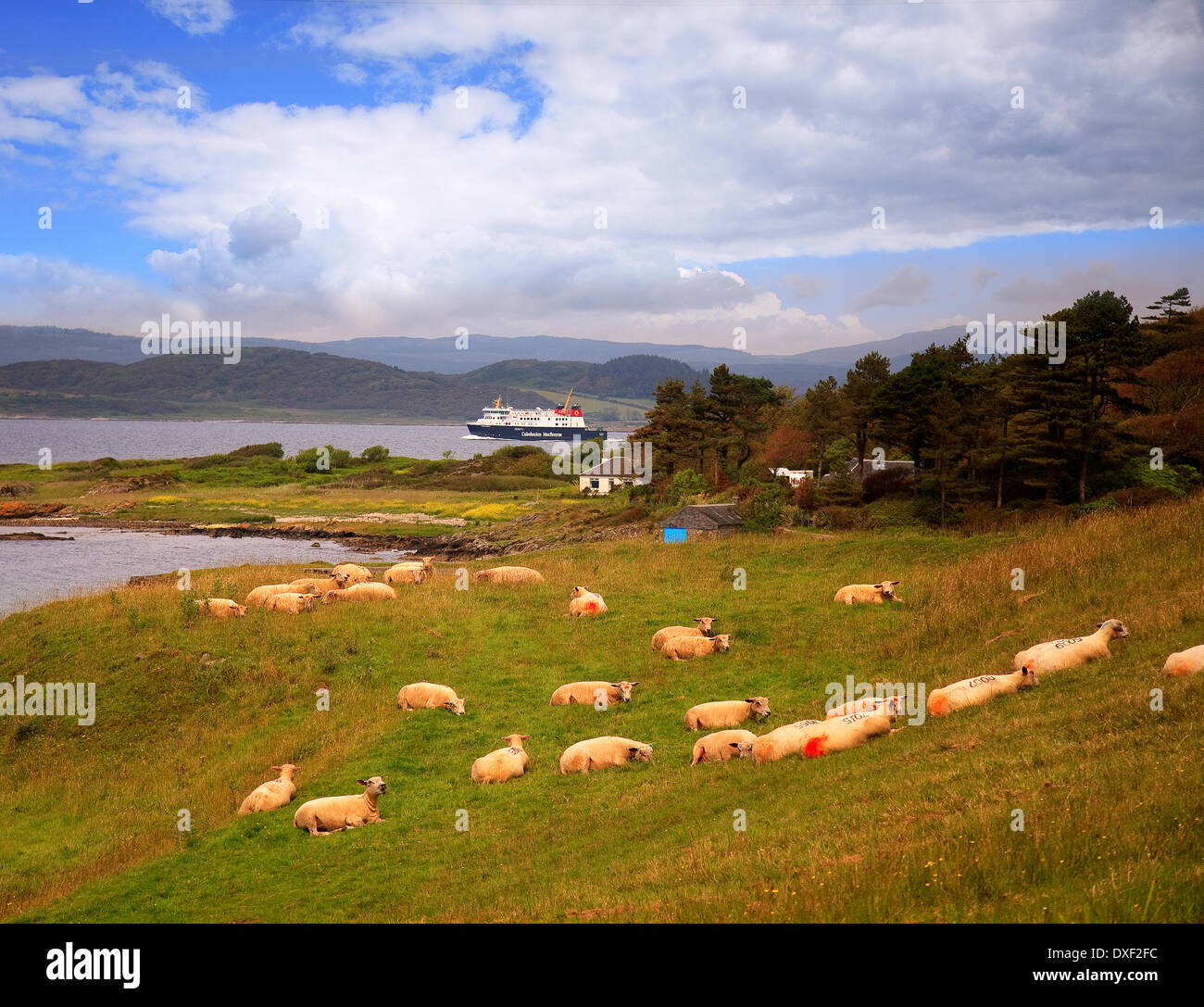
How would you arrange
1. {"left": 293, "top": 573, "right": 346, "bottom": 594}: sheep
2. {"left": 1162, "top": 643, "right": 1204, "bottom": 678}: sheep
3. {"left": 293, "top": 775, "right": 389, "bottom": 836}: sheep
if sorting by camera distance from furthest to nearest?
1. {"left": 293, "top": 573, "right": 346, "bottom": 594}: sheep
2. {"left": 293, "top": 775, "right": 389, "bottom": 836}: sheep
3. {"left": 1162, "top": 643, "right": 1204, "bottom": 678}: sheep

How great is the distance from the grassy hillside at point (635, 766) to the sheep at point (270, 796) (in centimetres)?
28

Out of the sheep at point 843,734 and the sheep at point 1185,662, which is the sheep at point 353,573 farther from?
the sheep at point 1185,662

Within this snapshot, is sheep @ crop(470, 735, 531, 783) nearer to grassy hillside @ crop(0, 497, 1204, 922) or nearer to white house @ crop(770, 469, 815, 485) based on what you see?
grassy hillside @ crop(0, 497, 1204, 922)

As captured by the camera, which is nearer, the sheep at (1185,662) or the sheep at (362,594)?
the sheep at (1185,662)

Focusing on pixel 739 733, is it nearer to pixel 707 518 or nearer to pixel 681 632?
pixel 681 632

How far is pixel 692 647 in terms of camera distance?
22.7 metres

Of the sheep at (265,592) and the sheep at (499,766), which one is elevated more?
the sheep at (265,592)

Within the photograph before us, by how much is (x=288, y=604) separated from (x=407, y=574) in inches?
289

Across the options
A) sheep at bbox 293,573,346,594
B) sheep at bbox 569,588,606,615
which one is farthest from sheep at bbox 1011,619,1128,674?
sheep at bbox 293,573,346,594

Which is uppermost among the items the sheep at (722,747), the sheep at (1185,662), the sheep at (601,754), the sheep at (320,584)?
the sheep at (1185,662)

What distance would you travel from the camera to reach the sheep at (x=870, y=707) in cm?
1484

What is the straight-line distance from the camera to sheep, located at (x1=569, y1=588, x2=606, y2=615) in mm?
27625

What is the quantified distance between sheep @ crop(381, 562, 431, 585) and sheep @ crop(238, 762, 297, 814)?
57.3ft

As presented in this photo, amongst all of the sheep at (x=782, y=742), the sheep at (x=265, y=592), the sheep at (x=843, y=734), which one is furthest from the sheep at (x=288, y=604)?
the sheep at (x=843, y=734)
